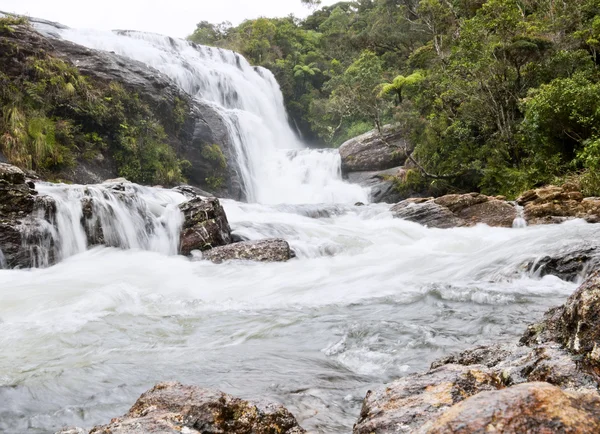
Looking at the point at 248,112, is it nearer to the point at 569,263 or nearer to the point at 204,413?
the point at 569,263

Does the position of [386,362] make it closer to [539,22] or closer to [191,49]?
[539,22]

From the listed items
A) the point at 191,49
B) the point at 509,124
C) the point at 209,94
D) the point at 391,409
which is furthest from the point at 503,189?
the point at 191,49

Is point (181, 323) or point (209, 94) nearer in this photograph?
point (181, 323)

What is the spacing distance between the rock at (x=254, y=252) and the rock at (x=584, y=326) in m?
6.82

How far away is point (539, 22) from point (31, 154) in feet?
58.8

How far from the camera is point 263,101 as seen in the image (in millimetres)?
27766

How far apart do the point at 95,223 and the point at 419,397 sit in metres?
9.34

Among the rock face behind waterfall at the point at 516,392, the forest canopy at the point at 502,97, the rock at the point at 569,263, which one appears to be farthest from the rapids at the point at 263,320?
the forest canopy at the point at 502,97

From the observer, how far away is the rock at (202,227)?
399 inches

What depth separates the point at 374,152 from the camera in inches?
807

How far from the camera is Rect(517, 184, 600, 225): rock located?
34.3ft

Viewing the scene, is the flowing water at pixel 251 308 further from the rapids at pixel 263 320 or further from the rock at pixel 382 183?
the rock at pixel 382 183

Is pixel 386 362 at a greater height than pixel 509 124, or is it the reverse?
pixel 509 124

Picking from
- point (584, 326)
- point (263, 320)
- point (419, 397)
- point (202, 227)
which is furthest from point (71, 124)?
point (584, 326)
